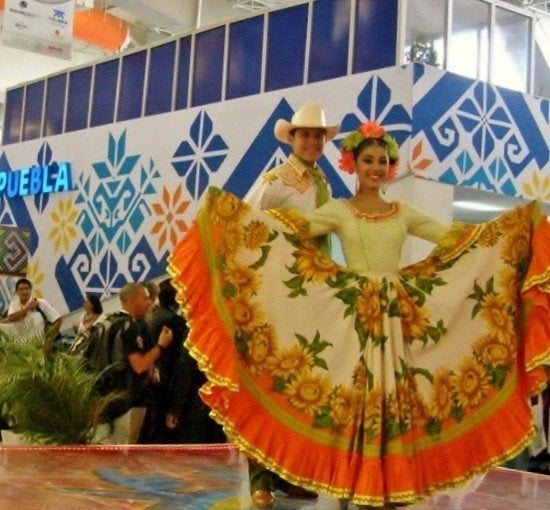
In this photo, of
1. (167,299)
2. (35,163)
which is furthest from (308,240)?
(35,163)

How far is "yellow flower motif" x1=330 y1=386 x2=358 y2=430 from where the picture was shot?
11.6 feet

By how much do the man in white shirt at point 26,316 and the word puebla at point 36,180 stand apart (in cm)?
247

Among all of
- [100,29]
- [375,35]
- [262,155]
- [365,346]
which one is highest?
[100,29]

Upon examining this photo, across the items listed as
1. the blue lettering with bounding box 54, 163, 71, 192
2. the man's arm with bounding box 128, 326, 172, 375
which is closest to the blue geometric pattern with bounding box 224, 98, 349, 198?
the man's arm with bounding box 128, 326, 172, 375

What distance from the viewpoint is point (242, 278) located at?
371cm

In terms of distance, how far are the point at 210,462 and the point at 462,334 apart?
2279 millimetres

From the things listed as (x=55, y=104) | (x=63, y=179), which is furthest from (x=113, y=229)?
(x=55, y=104)

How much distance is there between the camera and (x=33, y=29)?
1087 cm

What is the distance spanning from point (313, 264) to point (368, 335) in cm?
35

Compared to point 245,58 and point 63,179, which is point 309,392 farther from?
point 63,179

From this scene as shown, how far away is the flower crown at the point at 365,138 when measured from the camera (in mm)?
3828

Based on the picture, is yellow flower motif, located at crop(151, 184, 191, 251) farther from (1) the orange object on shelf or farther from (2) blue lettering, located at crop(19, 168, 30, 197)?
(1) the orange object on shelf

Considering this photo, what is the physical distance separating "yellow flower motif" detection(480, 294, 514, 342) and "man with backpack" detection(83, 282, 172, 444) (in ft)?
10.1

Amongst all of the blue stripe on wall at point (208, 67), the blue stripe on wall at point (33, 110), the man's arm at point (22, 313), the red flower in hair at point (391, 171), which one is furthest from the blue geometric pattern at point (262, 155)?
the red flower in hair at point (391, 171)
